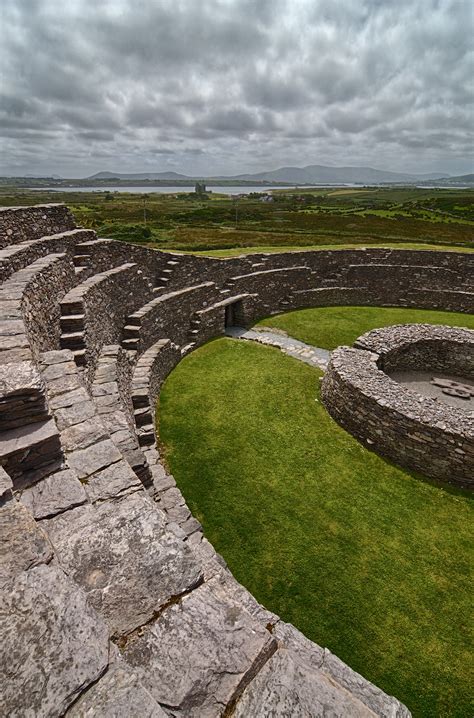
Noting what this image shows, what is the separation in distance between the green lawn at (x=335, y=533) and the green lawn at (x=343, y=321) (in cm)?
750

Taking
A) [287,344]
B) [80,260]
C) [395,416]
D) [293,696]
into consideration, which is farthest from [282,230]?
[293,696]

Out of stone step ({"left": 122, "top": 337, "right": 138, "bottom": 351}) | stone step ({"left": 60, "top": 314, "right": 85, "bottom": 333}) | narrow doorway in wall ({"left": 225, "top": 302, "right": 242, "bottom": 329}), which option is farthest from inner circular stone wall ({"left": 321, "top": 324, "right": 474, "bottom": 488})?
stone step ({"left": 60, "top": 314, "right": 85, "bottom": 333})

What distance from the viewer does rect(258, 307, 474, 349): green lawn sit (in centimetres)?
1977

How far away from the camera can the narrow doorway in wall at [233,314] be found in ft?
69.8

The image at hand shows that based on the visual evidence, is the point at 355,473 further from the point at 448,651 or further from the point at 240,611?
the point at 240,611

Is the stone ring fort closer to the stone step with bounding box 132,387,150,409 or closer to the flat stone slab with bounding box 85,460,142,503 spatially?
the flat stone slab with bounding box 85,460,142,503

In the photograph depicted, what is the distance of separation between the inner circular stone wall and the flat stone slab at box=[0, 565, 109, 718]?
9710 millimetres

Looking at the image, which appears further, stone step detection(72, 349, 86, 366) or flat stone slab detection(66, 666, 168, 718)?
stone step detection(72, 349, 86, 366)

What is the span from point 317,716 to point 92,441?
435cm

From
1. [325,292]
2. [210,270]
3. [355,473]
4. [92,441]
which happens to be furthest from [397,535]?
[325,292]

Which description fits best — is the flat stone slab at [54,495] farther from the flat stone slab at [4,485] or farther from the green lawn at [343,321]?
the green lawn at [343,321]

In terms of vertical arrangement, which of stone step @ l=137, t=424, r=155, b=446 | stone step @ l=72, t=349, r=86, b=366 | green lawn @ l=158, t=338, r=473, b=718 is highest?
stone step @ l=72, t=349, r=86, b=366

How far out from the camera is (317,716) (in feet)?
8.55

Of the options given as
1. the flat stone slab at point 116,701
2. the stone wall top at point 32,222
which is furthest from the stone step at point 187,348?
the flat stone slab at point 116,701
